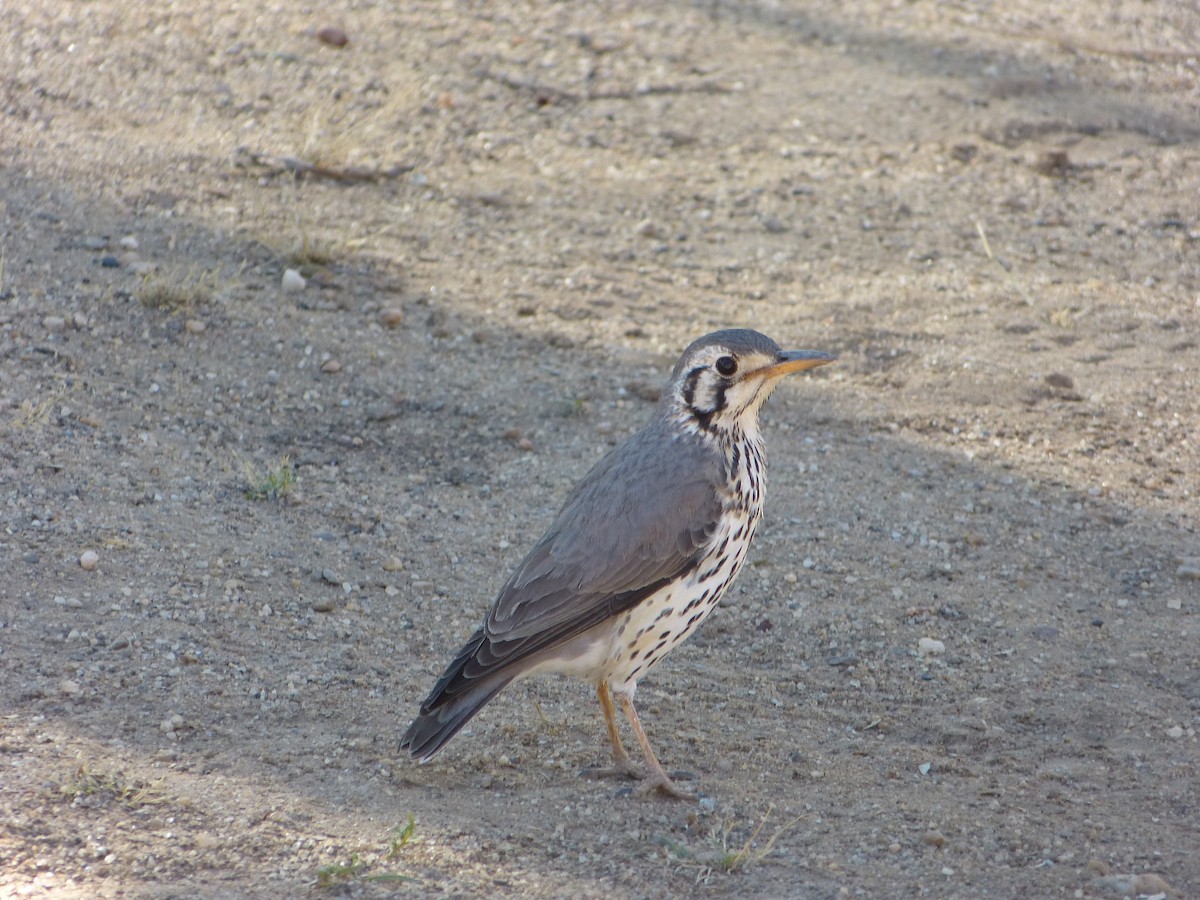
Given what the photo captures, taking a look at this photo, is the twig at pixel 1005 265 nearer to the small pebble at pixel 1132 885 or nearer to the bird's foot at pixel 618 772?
the bird's foot at pixel 618 772

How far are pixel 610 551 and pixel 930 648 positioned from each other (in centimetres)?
176

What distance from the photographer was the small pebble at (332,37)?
10891 mm

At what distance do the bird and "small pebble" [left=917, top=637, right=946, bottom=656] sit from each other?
1.20 metres

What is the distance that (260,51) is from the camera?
10.7 metres

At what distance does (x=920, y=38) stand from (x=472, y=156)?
14.7 feet

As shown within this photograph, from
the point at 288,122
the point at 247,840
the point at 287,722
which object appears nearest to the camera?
the point at 247,840

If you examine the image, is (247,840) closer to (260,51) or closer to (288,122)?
(288,122)

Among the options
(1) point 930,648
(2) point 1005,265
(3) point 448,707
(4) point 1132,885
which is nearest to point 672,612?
(3) point 448,707

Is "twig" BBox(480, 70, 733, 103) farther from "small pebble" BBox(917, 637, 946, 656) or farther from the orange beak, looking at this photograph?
"small pebble" BBox(917, 637, 946, 656)

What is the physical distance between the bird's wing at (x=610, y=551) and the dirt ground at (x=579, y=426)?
642 mm

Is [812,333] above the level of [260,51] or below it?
below

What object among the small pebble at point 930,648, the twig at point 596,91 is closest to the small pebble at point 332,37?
the twig at point 596,91

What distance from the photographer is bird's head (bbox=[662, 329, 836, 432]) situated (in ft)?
17.9

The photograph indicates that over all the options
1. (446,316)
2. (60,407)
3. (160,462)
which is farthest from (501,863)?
(446,316)
